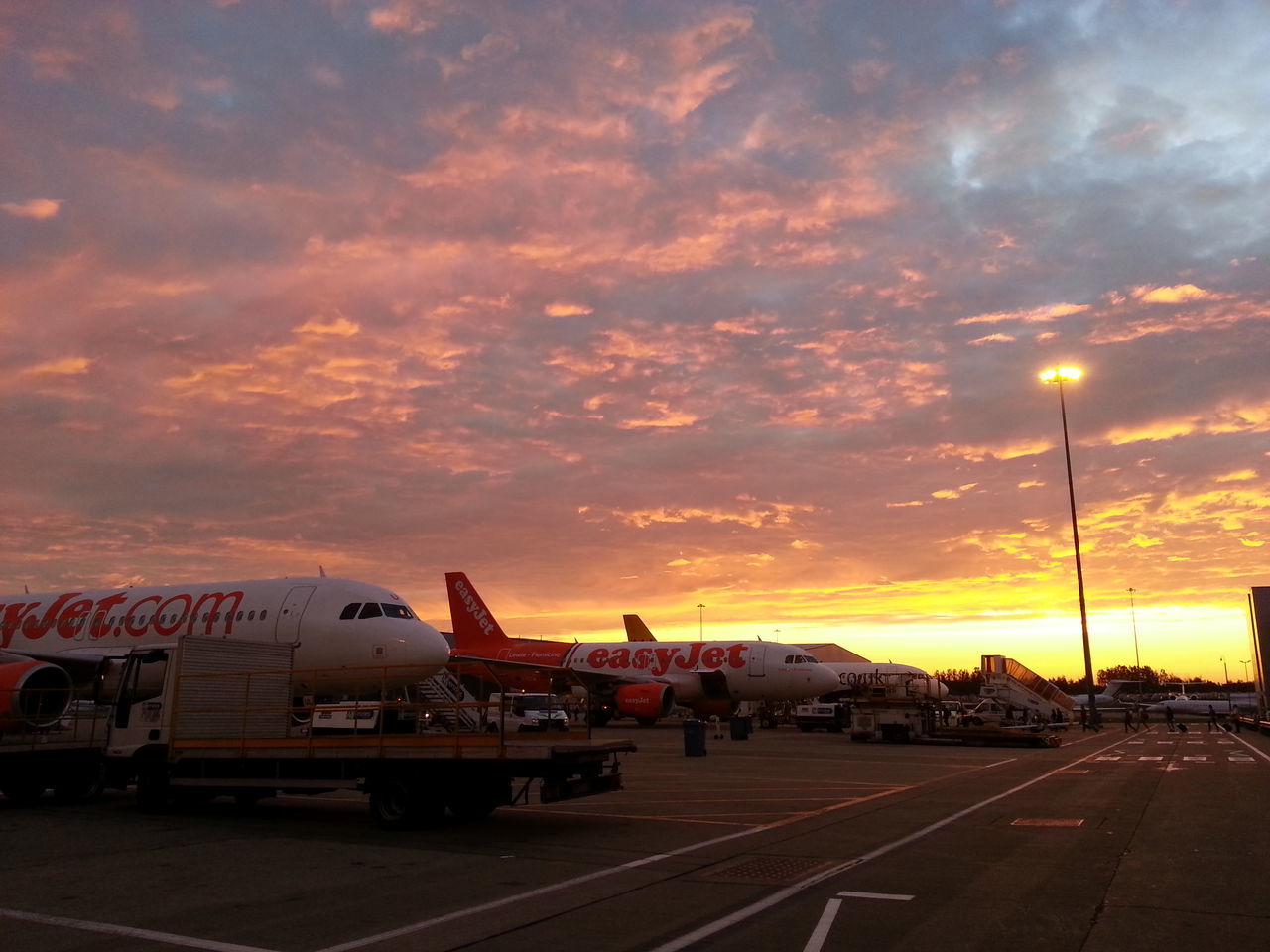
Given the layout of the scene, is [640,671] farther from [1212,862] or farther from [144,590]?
[1212,862]

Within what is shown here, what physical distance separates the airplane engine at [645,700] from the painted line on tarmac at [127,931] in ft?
120

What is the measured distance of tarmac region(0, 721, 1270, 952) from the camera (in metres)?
7.93

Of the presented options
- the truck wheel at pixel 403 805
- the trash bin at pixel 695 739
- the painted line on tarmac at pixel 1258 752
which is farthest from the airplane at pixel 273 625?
the painted line on tarmac at pixel 1258 752

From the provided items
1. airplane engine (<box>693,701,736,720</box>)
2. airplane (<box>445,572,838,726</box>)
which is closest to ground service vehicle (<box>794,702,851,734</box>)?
airplane (<box>445,572,838,726</box>)

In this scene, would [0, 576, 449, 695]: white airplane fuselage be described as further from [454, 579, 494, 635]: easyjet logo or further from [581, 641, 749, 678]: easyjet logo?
[454, 579, 494, 635]: easyjet logo

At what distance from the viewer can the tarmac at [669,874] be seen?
312 inches

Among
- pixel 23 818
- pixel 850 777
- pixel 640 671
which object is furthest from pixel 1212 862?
pixel 640 671

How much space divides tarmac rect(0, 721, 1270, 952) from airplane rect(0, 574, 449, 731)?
16.9 ft

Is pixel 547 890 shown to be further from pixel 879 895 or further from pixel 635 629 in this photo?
pixel 635 629

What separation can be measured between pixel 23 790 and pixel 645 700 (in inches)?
1187

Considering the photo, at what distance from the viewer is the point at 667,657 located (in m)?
52.2

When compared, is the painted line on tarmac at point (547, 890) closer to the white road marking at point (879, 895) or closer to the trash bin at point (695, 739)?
the white road marking at point (879, 895)

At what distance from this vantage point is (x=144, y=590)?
2914 centimetres

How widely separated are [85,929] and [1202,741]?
150 ft
